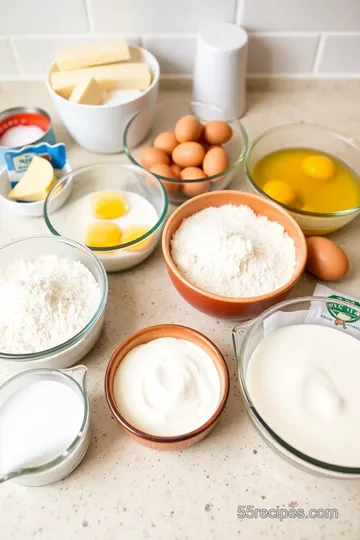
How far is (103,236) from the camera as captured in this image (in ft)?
3.30

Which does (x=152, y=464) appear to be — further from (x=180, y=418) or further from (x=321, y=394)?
(x=321, y=394)

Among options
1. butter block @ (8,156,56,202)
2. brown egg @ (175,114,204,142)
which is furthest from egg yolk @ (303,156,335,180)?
butter block @ (8,156,56,202)

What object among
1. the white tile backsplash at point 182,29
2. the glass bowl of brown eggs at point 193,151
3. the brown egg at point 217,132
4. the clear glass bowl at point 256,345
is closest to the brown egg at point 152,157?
the glass bowl of brown eggs at point 193,151

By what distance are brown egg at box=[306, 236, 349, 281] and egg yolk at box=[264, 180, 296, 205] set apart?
11cm

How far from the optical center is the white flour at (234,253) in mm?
903

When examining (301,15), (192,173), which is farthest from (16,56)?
(301,15)

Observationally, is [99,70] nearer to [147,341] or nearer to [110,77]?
[110,77]

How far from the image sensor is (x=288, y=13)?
1202 millimetres

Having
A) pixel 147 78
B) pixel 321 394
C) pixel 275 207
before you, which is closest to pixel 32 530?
pixel 321 394

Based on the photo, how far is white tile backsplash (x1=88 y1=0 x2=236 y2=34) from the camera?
1.18m

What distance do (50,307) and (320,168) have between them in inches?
25.9

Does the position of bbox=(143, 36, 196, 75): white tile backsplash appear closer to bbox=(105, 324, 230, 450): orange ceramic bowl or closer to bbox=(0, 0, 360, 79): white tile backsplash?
bbox=(0, 0, 360, 79): white tile backsplash

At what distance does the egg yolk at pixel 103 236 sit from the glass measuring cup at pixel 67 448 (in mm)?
293

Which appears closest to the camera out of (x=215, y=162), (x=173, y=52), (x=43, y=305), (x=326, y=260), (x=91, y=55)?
(x=43, y=305)
